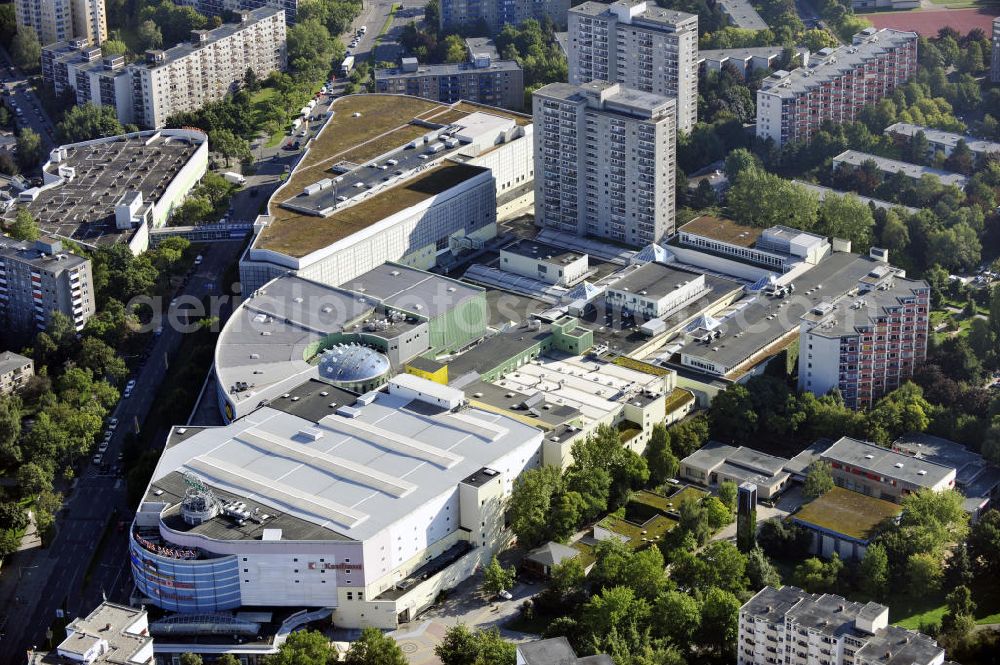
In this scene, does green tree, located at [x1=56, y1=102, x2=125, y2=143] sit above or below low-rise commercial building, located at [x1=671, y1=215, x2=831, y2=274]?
above

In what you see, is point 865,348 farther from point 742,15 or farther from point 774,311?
point 742,15

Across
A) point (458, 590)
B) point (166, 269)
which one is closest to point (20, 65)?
point (166, 269)

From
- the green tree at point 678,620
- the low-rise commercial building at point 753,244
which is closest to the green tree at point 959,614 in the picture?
the green tree at point 678,620

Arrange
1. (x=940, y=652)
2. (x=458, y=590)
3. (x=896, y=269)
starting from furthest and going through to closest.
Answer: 1. (x=896, y=269)
2. (x=458, y=590)
3. (x=940, y=652)

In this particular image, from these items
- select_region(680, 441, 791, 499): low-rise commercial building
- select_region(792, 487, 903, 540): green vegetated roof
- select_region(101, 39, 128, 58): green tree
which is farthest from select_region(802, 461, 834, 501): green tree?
select_region(101, 39, 128, 58): green tree

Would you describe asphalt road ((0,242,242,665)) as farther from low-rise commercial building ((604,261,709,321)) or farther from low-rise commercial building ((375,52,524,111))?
low-rise commercial building ((375,52,524,111))

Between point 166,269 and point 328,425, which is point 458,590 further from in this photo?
point 166,269
